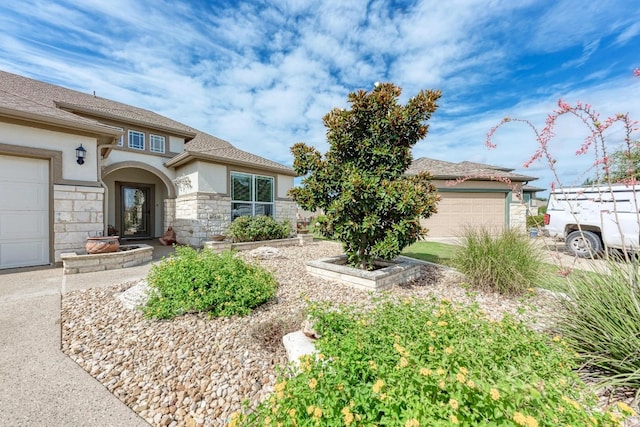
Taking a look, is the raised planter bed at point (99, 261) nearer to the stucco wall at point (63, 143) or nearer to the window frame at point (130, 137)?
the stucco wall at point (63, 143)

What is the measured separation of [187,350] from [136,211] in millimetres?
11608

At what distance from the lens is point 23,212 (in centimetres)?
584

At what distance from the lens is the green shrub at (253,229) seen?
8.85 meters

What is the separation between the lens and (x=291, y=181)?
40.2 ft

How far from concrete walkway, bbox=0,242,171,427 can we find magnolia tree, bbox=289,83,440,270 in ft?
12.2

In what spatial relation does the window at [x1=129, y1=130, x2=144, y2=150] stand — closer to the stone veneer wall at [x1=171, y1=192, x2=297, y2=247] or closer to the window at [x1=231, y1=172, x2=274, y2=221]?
the stone veneer wall at [x1=171, y1=192, x2=297, y2=247]

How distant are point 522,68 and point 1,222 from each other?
13.9m

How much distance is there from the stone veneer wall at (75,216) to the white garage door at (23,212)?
274mm

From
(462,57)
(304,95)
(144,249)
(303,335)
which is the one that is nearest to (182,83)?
(304,95)

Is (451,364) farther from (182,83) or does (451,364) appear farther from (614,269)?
(182,83)

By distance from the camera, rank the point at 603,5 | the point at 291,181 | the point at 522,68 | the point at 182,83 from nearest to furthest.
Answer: the point at 603,5 → the point at 522,68 → the point at 182,83 → the point at 291,181

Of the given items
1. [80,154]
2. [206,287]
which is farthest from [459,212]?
[80,154]

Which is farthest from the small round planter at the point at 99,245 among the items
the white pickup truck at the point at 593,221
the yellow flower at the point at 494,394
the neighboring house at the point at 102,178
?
the white pickup truck at the point at 593,221

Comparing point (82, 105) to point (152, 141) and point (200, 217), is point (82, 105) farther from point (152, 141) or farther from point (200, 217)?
point (200, 217)
